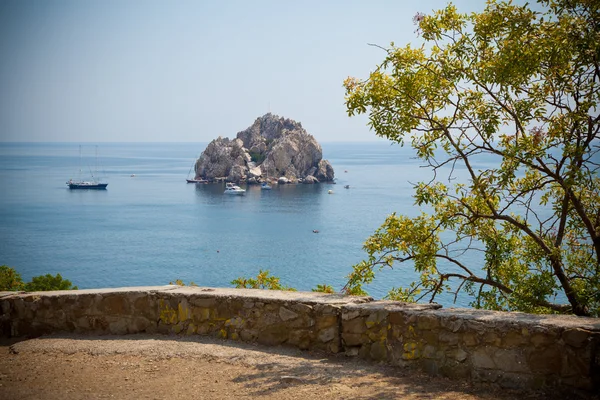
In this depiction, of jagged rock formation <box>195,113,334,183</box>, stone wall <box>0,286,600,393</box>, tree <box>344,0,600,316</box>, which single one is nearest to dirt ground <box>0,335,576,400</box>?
stone wall <box>0,286,600,393</box>

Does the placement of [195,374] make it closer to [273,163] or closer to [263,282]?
[263,282]

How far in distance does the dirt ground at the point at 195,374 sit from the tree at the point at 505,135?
3.22 meters

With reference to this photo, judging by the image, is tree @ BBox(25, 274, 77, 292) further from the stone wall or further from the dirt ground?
the dirt ground

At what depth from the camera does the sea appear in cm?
5478

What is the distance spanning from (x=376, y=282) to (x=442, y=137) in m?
37.1

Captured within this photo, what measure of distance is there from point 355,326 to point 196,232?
231 feet

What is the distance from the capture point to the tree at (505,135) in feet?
24.6

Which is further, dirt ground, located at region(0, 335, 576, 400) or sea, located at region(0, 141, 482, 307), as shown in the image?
sea, located at region(0, 141, 482, 307)

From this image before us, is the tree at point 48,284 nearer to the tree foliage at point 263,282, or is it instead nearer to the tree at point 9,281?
the tree at point 9,281

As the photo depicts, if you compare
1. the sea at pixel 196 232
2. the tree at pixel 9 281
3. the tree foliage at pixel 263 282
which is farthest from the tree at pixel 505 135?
the sea at pixel 196 232

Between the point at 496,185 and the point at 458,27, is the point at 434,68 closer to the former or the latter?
the point at 458,27

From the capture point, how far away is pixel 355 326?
570cm

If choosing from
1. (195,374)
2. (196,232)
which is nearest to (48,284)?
(195,374)

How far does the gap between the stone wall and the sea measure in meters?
30.2
